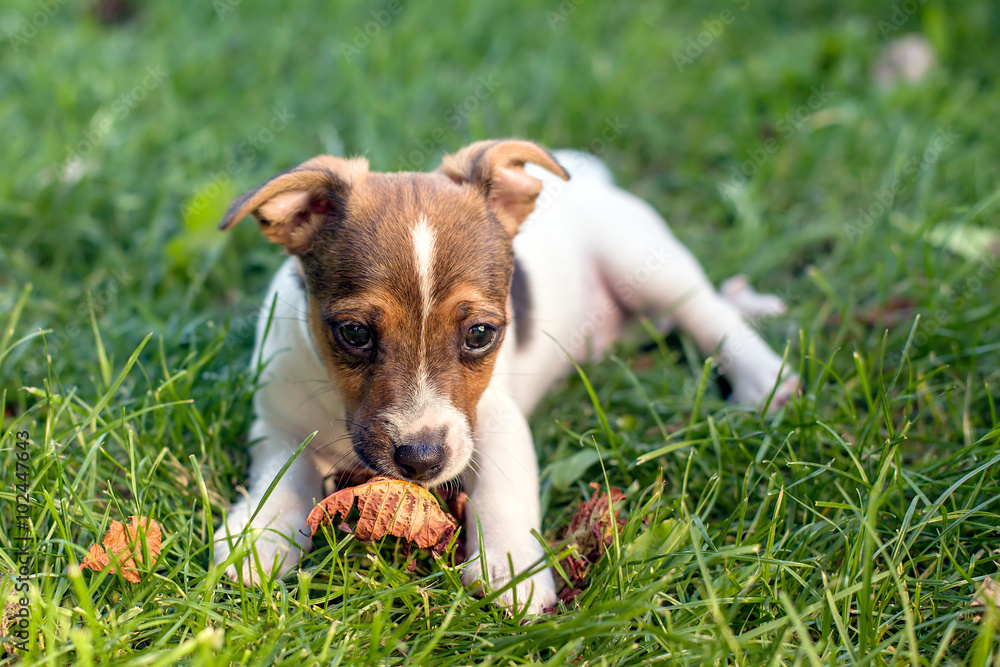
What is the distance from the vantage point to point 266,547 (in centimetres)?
307

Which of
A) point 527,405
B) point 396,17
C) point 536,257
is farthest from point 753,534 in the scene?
point 396,17

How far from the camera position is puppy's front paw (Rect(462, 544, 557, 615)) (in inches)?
115

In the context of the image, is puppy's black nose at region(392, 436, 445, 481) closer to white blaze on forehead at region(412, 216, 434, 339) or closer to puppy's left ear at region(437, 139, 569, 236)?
white blaze on forehead at region(412, 216, 434, 339)

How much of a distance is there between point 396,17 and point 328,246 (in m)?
5.16

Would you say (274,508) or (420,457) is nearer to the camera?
(420,457)

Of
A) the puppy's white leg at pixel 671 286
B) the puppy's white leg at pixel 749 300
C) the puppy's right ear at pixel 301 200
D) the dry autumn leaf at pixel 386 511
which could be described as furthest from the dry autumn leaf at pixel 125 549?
the puppy's white leg at pixel 749 300

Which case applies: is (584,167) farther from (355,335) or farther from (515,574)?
(515,574)

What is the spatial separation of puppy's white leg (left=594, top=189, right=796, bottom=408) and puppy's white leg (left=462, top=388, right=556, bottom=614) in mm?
1389

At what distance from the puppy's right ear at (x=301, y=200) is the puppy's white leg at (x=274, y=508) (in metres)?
0.85

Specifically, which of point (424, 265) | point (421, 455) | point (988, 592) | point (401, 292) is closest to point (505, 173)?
point (424, 265)

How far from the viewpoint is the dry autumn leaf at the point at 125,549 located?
2.80 metres

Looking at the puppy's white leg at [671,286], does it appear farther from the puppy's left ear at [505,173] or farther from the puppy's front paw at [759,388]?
the puppy's left ear at [505,173]

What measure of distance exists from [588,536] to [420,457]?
2.58ft

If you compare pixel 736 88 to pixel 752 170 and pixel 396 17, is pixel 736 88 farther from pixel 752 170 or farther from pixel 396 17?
pixel 396 17
